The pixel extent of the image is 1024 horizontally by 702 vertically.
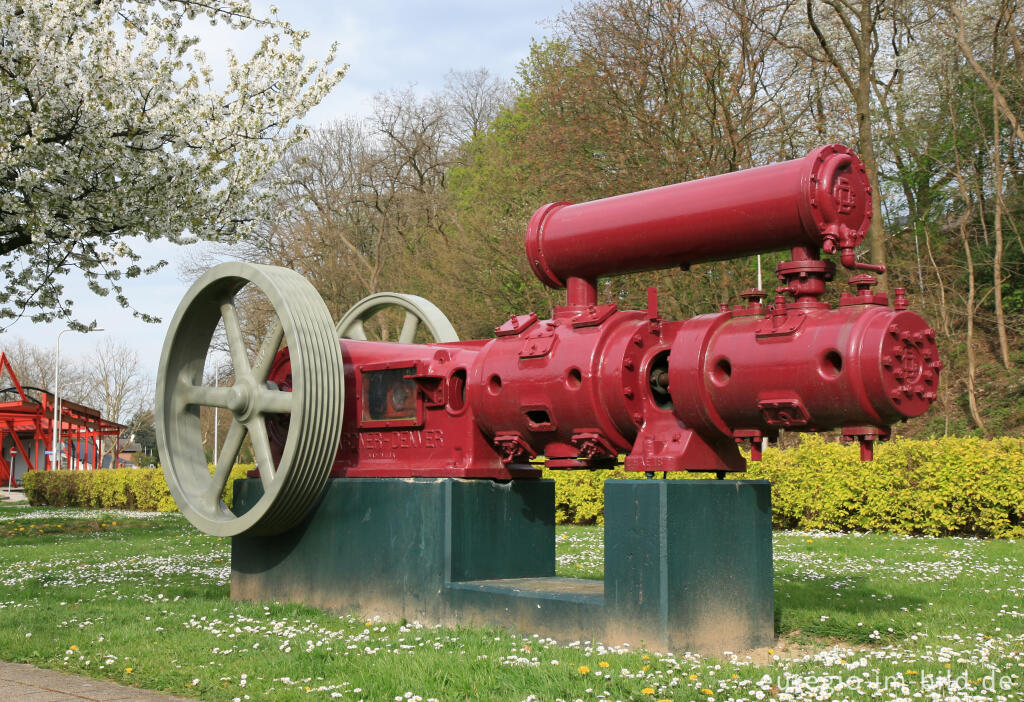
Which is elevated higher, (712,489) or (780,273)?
(780,273)

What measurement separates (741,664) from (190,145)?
40.7 feet

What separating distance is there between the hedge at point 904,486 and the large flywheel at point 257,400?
6631mm

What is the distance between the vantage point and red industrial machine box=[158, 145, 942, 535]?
5973mm

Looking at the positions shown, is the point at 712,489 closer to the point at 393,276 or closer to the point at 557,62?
the point at 557,62

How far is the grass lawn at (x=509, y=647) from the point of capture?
209 inches

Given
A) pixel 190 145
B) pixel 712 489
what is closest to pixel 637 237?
pixel 712 489

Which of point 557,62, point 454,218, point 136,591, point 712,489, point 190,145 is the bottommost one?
point 136,591

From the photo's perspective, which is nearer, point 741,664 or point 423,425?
point 741,664

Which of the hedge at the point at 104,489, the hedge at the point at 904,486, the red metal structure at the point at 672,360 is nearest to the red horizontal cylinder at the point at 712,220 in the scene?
the red metal structure at the point at 672,360

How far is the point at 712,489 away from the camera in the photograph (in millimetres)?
6414

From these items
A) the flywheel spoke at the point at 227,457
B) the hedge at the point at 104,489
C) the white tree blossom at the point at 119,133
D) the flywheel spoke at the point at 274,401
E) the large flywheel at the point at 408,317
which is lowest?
the hedge at the point at 104,489

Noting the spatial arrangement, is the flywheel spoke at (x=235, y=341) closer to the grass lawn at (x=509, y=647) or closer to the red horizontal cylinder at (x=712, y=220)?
the grass lawn at (x=509, y=647)

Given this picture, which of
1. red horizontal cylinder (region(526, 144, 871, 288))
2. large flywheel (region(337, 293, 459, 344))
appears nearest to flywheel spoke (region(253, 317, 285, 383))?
large flywheel (region(337, 293, 459, 344))

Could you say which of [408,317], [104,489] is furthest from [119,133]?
[104,489]
